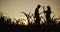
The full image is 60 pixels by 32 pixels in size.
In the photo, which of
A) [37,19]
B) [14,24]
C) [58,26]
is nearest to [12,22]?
[14,24]

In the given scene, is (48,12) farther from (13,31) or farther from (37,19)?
(13,31)

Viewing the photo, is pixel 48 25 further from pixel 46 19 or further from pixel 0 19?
pixel 0 19

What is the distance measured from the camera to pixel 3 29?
1002cm

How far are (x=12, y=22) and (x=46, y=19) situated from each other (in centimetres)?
117

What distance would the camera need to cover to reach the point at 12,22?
1049cm

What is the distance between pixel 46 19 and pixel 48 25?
0.44 meters

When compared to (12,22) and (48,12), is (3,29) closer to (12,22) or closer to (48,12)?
(12,22)

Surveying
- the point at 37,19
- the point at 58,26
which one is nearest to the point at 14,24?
the point at 37,19

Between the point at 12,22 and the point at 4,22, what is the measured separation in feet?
1.61

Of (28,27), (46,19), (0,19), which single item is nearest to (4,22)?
(0,19)

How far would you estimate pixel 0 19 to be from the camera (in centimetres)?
1008

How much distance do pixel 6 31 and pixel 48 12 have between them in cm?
161

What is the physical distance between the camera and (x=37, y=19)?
1041 centimetres

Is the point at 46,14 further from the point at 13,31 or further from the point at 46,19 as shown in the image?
the point at 13,31
